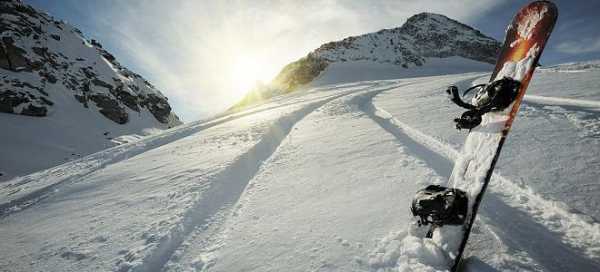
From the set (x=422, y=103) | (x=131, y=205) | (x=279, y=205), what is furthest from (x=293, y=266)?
(x=422, y=103)

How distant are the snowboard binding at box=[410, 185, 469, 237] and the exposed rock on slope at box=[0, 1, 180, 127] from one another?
3081 cm

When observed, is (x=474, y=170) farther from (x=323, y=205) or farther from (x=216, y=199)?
(x=216, y=199)

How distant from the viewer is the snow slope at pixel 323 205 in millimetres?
2387

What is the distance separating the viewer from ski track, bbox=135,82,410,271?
10.7ft

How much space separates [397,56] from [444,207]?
66.2m

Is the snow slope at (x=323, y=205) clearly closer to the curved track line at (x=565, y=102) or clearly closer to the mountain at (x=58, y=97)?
the curved track line at (x=565, y=102)

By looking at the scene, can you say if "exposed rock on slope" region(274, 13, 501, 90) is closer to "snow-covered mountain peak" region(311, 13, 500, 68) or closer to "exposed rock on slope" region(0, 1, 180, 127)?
"snow-covered mountain peak" region(311, 13, 500, 68)

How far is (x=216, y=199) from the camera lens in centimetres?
463

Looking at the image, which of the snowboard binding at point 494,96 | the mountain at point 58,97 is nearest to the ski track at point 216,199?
the snowboard binding at point 494,96

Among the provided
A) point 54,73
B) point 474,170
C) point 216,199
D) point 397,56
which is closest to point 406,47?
point 397,56

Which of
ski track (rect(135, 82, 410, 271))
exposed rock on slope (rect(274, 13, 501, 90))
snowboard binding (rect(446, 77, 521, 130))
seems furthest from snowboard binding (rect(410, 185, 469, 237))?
exposed rock on slope (rect(274, 13, 501, 90))

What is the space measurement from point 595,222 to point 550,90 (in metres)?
6.29

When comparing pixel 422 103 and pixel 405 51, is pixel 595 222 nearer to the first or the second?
pixel 422 103

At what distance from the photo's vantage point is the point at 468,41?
8062cm
